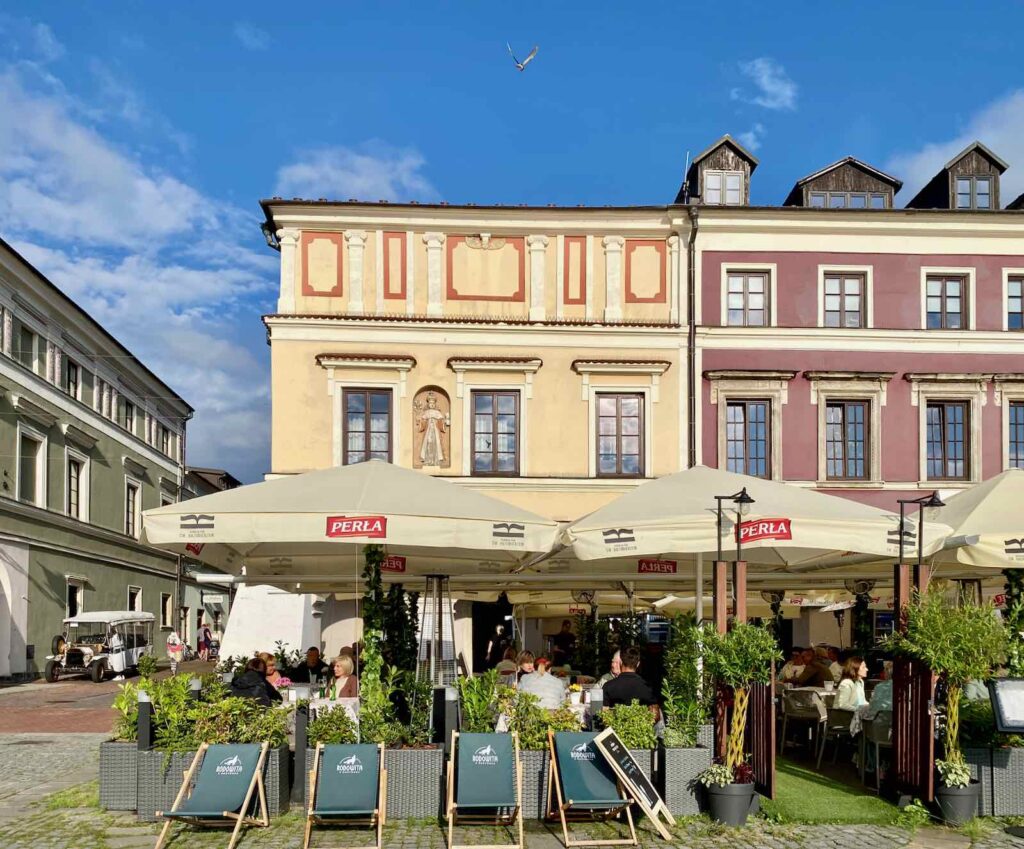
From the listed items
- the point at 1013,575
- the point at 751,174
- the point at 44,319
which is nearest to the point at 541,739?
the point at 1013,575

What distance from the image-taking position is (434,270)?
24047 mm

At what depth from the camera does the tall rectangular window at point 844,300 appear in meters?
24.7

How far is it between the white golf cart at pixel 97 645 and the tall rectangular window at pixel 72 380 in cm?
763

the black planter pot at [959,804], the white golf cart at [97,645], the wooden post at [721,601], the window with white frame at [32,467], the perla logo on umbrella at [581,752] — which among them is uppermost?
the window with white frame at [32,467]

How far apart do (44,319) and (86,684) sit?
11.2 meters

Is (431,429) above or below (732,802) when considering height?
above

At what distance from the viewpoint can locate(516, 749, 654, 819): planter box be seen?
8.98m

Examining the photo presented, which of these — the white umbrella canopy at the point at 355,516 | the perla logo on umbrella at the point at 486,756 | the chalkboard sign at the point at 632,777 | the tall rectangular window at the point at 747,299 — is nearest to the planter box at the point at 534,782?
the perla logo on umbrella at the point at 486,756

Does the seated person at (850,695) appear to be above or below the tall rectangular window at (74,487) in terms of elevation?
below

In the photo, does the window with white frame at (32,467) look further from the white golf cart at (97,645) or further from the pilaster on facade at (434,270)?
the pilaster on facade at (434,270)

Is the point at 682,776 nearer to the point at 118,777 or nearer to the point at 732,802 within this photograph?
the point at 732,802

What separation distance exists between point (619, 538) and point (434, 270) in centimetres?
1510

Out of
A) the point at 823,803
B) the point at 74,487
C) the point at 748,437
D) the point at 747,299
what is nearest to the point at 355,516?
the point at 823,803

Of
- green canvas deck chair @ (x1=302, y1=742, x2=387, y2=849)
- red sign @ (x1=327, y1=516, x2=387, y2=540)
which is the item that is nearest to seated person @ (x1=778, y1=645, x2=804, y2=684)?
red sign @ (x1=327, y1=516, x2=387, y2=540)
